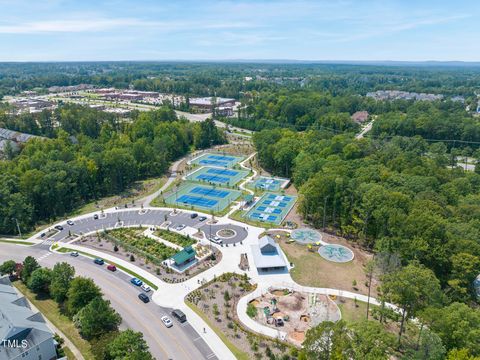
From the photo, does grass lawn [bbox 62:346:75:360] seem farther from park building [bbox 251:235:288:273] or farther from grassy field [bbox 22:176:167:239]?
grassy field [bbox 22:176:167:239]

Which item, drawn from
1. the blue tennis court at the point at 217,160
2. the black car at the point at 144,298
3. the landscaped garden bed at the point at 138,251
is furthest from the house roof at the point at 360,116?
the black car at the point at 144,298

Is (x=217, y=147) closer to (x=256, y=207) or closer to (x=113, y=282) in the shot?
(x=256, y=207)

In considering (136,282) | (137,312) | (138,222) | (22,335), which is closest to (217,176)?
(138,222)

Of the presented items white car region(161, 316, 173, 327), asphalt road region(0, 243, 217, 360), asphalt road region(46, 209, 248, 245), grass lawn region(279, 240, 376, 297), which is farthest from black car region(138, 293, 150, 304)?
grass lawn region(279, 240, 376, 297)

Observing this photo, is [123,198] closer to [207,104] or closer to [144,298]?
[144,298]

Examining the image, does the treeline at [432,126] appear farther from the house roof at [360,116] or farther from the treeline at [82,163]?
the treeline at [82,163]
